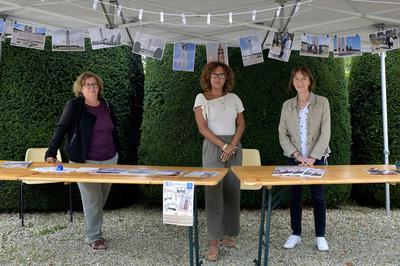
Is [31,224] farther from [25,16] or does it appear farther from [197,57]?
[197,57]

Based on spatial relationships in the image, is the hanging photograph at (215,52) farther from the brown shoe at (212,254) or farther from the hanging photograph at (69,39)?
the brown shoe at (212,254)

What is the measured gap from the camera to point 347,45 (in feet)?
14.1

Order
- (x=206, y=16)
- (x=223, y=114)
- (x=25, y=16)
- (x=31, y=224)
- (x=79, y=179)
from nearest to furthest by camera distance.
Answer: (x=79, y=179) → (x=223, y=114) → (x=206, y=16) → (x=25, y=16) → (x=31, y=224)

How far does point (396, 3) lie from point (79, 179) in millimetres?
2933

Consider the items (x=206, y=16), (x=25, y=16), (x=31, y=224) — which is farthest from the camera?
(x=31, y=224)

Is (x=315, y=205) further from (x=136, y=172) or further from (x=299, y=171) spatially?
(x=136, y=172)

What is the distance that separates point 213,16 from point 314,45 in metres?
1.18

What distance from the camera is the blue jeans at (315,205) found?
11.5 ft

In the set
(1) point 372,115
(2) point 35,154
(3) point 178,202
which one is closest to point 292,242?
(3) point 178,202

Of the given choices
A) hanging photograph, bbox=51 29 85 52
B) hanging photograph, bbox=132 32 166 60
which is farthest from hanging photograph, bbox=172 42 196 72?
hanging photograph, bbox=51 29 85 52

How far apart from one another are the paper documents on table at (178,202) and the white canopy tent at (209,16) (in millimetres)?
1625

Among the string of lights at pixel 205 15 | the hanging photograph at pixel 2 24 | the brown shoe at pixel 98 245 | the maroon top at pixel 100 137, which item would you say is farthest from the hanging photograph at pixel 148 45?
the brown shoe at pixel 98 245

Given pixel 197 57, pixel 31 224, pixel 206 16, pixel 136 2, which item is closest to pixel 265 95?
pixel 197 57

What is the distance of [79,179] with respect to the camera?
284cm
